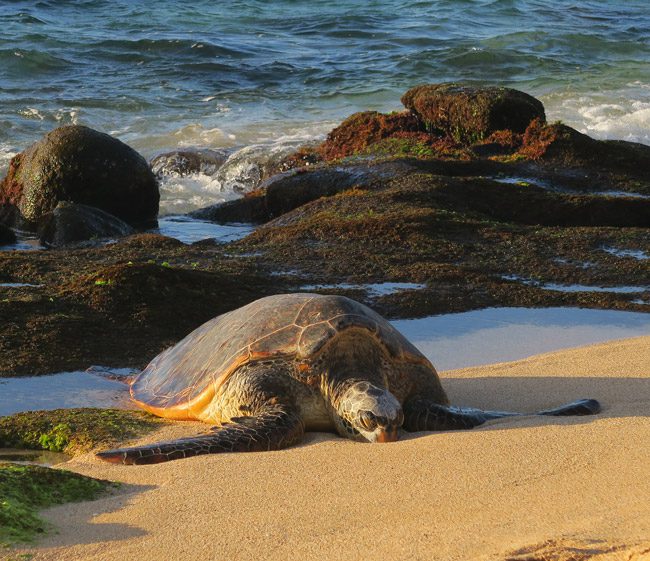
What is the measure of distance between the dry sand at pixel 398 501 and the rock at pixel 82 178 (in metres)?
8.20

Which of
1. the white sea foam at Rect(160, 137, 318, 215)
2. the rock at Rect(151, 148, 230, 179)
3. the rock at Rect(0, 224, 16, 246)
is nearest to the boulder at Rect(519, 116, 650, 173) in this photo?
the white sea foam at Rect(160, 137, 318, 215)

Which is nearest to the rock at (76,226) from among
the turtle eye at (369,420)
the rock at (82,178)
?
the rock at (82,178)

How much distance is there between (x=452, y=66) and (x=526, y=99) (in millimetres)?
11376

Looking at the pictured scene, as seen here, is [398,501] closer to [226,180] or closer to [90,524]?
[90,524]

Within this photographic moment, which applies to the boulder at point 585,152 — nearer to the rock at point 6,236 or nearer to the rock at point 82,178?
the rock at point 82,178

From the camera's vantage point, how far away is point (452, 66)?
79.0 feet

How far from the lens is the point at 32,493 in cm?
359

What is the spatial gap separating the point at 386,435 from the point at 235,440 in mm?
650

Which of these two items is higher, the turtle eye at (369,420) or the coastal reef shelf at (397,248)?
the turtle eye at (369,420)

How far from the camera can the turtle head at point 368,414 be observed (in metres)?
4.46

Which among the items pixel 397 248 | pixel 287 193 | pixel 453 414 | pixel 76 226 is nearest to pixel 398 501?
pixel 453 414

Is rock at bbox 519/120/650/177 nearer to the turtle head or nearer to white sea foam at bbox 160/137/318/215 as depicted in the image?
white sea foam at bbox 160/137/318/215

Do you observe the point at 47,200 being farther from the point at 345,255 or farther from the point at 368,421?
the point at 368,421

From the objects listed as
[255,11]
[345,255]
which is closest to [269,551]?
[345,255]
